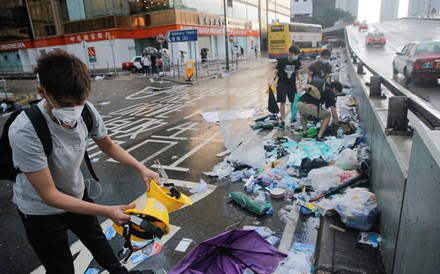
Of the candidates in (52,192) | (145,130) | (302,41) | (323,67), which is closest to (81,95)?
(52,192)

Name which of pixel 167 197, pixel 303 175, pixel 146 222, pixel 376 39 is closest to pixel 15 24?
pixel 376 39

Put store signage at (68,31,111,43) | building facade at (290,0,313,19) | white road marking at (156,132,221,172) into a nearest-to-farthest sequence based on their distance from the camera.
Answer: white road marking at (156,132,221,172), store signage at (68,31,111,43), building facade at (290,0,313,19)

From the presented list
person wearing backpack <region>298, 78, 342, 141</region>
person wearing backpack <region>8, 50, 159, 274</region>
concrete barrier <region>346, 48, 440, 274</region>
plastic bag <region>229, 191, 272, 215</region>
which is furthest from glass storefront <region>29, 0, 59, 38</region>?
concrete barrier <region>346, 48, 440, 274</region>

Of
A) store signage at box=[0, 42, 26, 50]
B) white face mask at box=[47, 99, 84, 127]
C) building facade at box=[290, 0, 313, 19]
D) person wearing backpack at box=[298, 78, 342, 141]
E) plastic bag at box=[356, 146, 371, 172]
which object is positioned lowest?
plastic bag at box=[356, 146, 371, 172]

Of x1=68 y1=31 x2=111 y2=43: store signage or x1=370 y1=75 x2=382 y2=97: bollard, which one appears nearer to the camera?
x1=370 y1=75 x2=382 y2=97: bollard

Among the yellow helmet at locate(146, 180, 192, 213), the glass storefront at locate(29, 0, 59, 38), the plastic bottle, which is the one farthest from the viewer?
the glass storefront at locate(29, 0, 59, 38)

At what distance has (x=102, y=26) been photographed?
3459 centimetres

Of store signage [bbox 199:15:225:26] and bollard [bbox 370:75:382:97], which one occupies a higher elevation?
store signage [bbox 199:15:225:26]

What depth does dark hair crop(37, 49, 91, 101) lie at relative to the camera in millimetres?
1681

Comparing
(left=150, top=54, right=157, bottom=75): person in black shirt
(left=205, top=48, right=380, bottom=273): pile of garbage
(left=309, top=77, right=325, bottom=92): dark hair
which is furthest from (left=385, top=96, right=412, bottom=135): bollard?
(left=150, top=54, right=157, bottom=75): person in black shirt

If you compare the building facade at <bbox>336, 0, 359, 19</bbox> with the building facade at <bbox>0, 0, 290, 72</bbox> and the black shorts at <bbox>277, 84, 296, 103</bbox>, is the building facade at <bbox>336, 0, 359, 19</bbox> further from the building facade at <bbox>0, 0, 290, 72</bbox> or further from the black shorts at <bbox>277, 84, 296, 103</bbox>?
the black shorts at <bbox>277, 84, 296, 103</bbox>

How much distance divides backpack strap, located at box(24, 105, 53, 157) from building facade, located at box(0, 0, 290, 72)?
29.8 metres

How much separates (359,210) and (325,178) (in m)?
1.06

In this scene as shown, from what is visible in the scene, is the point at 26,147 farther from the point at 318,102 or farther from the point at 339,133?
the point at 339,133
